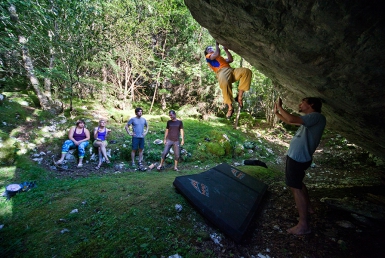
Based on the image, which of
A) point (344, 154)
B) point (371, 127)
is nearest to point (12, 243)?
point (371, 127)

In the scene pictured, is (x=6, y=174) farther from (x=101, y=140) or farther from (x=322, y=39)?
(x=322, y=39)

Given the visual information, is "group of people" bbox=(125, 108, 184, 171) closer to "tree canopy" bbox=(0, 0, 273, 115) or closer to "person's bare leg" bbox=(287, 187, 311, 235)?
"tree canopy" bbox=(0, 0, 273, 115)

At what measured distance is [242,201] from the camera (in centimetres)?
307

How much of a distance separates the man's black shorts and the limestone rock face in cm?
119

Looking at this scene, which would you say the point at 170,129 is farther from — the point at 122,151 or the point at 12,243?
the point at 12,243

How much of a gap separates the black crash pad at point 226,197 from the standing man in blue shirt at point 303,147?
0.73 metres

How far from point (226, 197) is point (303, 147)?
1.61 m

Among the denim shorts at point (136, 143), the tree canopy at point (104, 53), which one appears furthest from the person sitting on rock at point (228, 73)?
the tree canopy at point (104, 53)

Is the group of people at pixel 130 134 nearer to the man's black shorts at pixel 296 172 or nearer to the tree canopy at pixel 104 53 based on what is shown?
the tree canopy at pixel 104 53

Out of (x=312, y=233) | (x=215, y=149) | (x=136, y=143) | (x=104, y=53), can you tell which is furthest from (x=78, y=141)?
(x=312, y=233)

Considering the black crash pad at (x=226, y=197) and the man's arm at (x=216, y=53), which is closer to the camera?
the black crash pad at (x=226, y=197)

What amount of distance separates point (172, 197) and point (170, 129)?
285cm

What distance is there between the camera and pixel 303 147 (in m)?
2.64

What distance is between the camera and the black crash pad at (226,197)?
2.51 m
